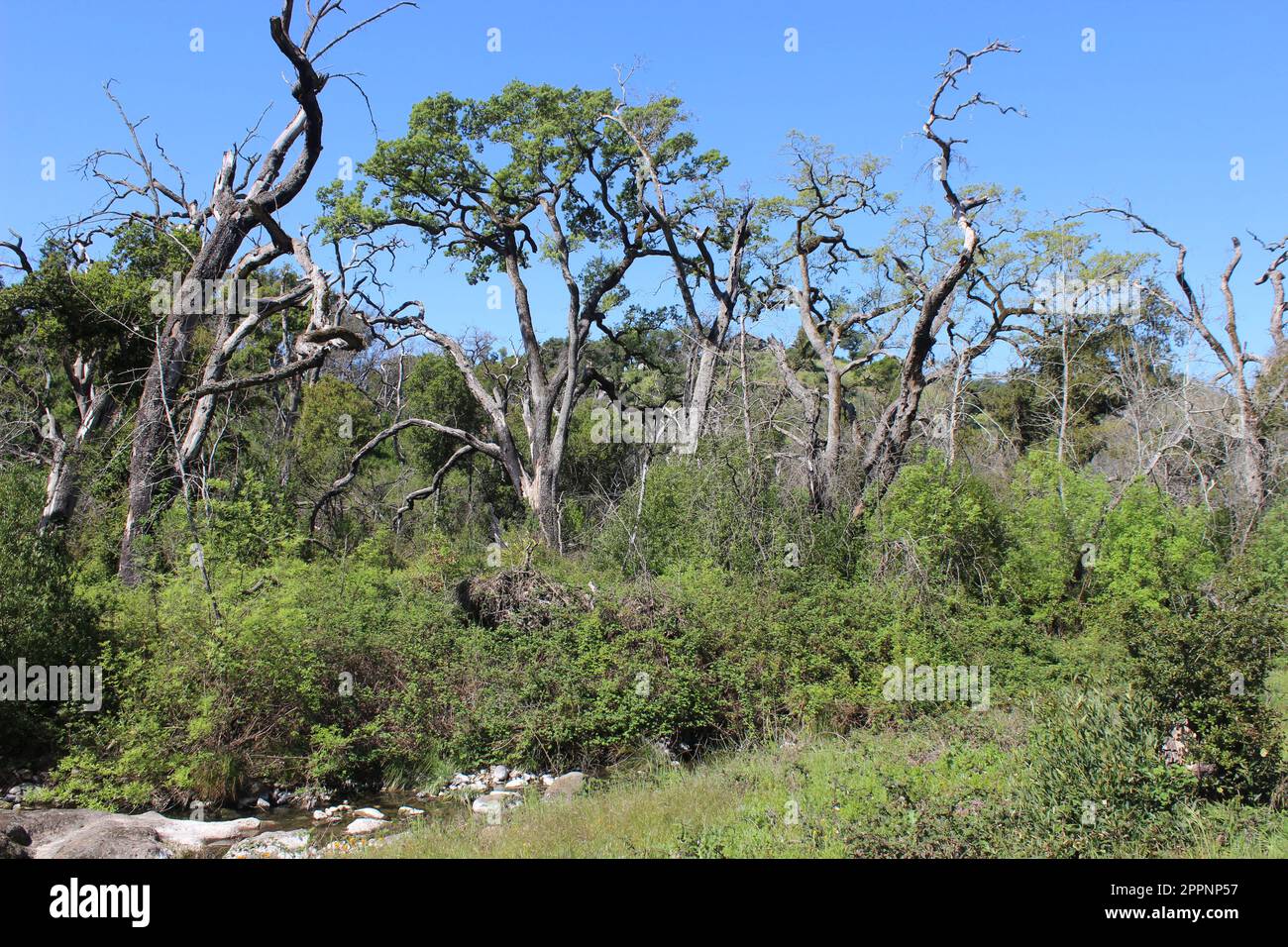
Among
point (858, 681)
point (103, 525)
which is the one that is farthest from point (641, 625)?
point (103, 525)

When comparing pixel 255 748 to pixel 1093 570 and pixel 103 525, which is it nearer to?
pixel 103 525

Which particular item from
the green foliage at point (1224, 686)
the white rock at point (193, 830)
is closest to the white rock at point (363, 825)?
the white rock at point (193, 830)

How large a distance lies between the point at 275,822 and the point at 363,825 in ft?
3.33

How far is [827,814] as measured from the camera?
328 inches

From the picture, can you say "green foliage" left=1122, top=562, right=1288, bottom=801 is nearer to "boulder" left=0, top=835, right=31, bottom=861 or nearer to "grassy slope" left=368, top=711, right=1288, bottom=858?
"grassy slope" left=368, top=711, right=1288, bottom=858

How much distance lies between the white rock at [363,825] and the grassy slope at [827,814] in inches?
36.6

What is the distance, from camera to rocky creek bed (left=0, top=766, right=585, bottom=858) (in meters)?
7.71

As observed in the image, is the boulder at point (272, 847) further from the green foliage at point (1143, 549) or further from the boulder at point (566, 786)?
the green foliage at point (1143, 549)

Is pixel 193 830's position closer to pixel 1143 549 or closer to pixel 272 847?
pixel 272 847

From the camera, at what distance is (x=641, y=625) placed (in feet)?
44.8

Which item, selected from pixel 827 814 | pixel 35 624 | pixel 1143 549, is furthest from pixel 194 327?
pixel 1143 549

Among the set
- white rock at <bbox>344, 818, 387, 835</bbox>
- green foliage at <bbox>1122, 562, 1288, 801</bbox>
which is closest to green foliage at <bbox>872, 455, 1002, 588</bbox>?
green foliage at <bbox>1122, 562, 1288, 801</bbox>

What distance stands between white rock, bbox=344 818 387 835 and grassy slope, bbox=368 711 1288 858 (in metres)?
0.93

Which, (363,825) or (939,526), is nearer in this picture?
(363,825)
